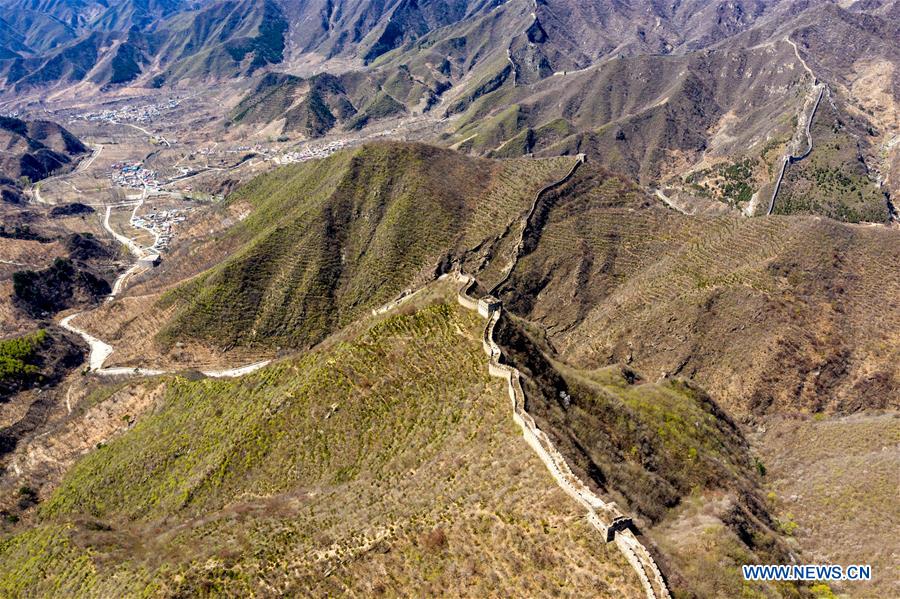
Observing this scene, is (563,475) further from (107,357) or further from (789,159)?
(789,159)

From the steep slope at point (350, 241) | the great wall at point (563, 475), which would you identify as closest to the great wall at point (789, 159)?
the steep slope at point (350, 241)

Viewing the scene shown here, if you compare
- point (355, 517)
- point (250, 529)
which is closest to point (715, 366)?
Answer: point (355, 517)

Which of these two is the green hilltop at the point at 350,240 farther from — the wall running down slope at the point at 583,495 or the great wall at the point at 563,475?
the wall running down slope at the point at 583,495

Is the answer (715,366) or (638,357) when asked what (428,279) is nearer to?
(638,357)

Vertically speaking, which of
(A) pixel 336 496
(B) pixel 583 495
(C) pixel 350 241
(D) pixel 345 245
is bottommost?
(A) pixel 336 496

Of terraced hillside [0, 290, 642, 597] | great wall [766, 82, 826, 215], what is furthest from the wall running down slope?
great wall [766, 82, 826, 215]

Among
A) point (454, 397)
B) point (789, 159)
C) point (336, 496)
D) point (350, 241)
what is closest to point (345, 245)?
point (350, 241)
